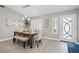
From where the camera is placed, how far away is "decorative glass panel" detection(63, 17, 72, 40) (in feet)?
4.42

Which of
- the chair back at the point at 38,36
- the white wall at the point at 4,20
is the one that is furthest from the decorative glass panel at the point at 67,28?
the white wall at the point at 4,20

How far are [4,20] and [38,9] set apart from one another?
730mm

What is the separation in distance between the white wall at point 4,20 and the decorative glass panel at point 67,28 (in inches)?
34.6

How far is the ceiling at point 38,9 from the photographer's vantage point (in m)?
1.33

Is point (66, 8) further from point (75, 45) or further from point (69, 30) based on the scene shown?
point (75, 45)

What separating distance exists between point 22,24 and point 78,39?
1.11m

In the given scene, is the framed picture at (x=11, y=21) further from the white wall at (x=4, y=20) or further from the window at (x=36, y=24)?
the window at (x=36, y=24)

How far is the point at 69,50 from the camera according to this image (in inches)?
55.3

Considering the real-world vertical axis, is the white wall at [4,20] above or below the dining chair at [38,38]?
above

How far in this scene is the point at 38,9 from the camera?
1.40 meters

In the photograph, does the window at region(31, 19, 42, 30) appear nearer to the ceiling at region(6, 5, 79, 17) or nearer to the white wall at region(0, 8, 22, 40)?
the ceiling at region(6, 5, 79, 17)

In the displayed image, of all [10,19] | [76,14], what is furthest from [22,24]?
[76,14]
